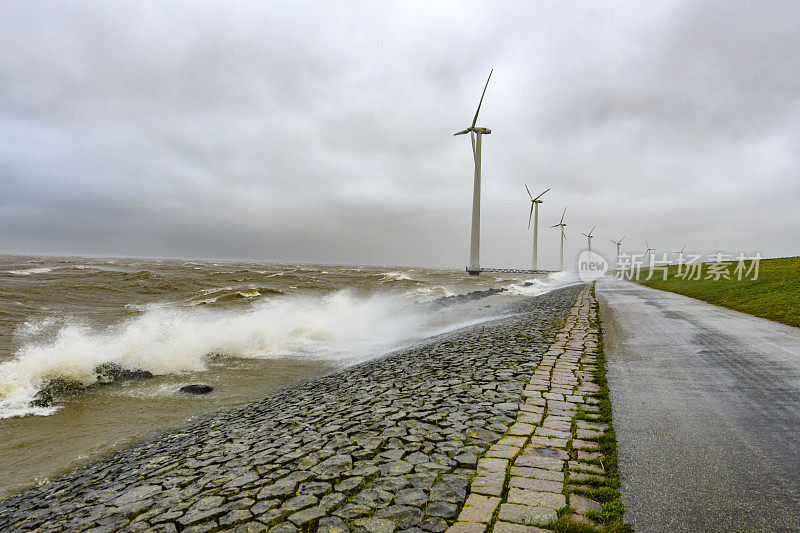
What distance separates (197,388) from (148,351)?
4.61m

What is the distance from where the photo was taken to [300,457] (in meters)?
5.15

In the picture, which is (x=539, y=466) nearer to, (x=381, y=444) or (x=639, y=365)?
(x=381, y=444)

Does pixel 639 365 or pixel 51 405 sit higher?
pixel 639 365

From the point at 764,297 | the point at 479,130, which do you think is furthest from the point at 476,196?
the point at 764,297

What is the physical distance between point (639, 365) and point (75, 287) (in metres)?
44.4

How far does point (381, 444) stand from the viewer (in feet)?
17.0

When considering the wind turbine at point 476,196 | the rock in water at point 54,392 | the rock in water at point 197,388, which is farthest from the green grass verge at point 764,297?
the wind turbine at point 476,196

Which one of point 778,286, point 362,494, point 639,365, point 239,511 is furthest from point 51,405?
point 778,286

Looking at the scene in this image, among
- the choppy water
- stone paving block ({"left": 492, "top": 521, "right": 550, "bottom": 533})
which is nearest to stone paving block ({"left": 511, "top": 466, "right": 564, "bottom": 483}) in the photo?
→ stone paving block ({"left": 492, "top": 521, "right": 550, "bottom": 533})

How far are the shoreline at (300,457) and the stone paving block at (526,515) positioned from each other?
44 cm

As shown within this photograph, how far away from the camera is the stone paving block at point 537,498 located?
3.64 m

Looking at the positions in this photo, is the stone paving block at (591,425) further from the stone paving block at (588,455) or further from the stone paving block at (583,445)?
the stone paving block at (588,455)

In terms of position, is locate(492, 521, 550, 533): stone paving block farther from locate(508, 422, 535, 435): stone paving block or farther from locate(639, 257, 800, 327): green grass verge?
locate(639, 257, 800, 327): green grass verge

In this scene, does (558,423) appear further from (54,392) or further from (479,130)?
(479,130)
